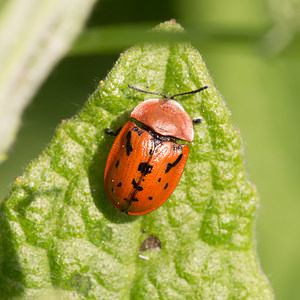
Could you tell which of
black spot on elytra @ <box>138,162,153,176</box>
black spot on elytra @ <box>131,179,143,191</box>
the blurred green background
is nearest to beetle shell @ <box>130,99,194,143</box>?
black spot on elytra @ <box>138,162,153,176</box>

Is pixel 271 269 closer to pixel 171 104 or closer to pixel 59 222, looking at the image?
pixel 171 104

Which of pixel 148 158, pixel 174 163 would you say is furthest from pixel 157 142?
pixel 174 163

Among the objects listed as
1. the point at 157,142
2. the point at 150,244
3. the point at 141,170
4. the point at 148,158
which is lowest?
the point at 150,244

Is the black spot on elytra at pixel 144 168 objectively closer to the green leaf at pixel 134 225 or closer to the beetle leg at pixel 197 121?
the green leaf at pixel 134 225

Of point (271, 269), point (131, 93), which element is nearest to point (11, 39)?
point (131, 93)

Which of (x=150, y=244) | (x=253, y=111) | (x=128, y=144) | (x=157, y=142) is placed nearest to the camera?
(x=150, y=244)

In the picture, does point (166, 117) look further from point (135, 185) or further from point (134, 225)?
point (134, 225)
